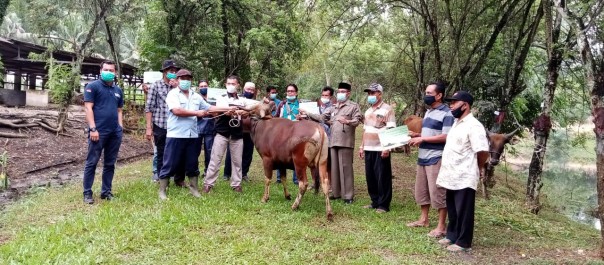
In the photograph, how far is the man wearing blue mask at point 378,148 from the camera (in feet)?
23.1

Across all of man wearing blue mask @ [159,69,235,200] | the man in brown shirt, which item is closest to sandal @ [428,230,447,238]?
the man in brown shirt

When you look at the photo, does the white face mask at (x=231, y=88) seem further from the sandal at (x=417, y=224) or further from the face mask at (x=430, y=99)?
the sandal at (x=417, y=224)

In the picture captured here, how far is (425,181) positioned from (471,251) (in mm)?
1099

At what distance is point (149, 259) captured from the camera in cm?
454

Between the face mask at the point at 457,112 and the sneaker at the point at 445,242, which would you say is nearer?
the face mask at the point at 457,112

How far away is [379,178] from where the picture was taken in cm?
714

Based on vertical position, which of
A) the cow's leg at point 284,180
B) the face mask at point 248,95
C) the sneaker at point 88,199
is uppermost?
the face mask at point 248,95

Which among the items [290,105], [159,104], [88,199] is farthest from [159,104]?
[290,105]

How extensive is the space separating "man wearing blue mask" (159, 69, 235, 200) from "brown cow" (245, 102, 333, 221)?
2.02 feet

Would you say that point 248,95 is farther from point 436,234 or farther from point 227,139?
point 436,234

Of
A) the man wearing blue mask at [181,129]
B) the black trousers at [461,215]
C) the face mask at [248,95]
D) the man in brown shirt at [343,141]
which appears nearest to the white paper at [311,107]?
the man in brown shirt at [343,141]

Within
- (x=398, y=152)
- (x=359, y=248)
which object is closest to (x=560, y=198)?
(x=398, y=152)

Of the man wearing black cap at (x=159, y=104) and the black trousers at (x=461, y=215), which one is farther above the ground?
the man wearing black cap at (x=159, y=104)

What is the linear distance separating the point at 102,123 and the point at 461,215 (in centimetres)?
479
